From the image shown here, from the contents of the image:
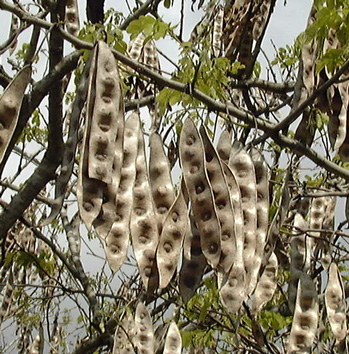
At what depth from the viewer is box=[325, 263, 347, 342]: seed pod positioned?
4051 mm

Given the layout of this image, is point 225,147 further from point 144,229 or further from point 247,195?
point 144,229

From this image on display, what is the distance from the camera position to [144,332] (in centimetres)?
417

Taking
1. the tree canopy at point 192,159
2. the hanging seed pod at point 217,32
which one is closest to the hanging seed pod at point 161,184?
the tree canopy at point 192,159

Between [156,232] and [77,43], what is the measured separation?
0.92 m

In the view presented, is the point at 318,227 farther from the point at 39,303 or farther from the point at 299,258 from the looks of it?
the point at 39,303

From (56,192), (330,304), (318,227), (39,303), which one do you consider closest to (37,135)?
(39,303)

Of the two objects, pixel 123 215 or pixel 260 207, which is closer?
pixel 123 215

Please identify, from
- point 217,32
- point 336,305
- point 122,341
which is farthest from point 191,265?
point 217,32

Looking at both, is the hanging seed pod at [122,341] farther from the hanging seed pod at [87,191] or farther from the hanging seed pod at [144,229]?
the hanging seed pod at [87,191]

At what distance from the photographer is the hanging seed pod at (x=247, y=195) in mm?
2697

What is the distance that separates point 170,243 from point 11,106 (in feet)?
2.73

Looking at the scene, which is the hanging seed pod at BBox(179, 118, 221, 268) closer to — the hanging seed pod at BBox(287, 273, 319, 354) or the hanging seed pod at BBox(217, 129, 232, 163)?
the hanging seed pod at BBox(217, 129, 232, 163)

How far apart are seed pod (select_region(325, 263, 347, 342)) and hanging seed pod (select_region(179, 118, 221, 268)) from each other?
1.91 m

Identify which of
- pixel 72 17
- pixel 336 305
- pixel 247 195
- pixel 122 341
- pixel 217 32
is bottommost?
pixel 122 341
